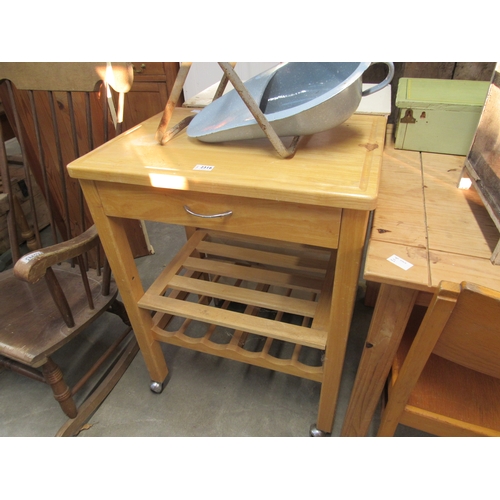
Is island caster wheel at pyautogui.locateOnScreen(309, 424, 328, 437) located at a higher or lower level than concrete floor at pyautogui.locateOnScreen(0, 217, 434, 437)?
higher

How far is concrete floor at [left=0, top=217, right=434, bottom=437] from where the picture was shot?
Result: 1.15 meters

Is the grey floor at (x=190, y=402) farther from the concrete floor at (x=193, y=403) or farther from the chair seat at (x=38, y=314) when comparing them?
the chair seat at (x=38, y=314)

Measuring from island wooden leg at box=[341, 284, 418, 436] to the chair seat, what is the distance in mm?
796

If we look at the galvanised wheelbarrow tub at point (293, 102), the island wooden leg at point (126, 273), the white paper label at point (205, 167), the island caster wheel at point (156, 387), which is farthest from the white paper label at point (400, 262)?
the island caster wheel at point (156, 387)

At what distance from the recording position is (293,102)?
0.92 metres

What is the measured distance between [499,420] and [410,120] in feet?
2.50

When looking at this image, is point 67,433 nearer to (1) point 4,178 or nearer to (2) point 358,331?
(1) point 4,178

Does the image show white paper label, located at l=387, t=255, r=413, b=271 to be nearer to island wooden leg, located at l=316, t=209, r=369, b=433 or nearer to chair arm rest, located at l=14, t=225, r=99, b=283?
island wooden leg, located at l=316, t=209, r=369, b=433

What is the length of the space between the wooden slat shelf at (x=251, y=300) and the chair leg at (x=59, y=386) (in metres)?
0.30

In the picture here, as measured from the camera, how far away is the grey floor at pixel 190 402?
1.15m

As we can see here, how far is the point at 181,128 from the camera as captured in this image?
0.94m

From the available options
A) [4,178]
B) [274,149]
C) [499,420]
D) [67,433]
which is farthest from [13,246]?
A: [499,420]

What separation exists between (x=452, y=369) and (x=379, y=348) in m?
0.21

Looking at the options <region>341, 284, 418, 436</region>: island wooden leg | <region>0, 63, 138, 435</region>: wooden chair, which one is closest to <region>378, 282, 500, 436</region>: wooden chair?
<region>341, 284, 418, 436</region>: island wooden leg
